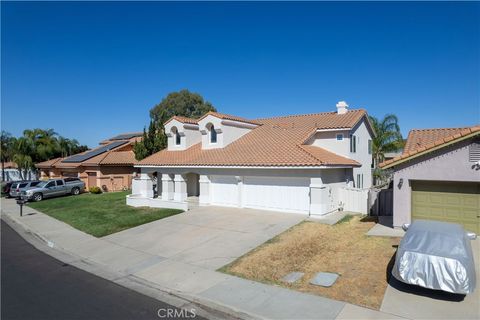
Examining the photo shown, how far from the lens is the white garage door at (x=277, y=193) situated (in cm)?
1753

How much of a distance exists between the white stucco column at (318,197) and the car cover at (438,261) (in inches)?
323

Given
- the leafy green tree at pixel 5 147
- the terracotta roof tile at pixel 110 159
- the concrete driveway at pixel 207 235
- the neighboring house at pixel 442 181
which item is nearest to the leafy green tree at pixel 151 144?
the terracotta roof tile at pixel 110 159

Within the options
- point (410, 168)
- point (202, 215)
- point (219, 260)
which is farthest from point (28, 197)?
point (410, 168)

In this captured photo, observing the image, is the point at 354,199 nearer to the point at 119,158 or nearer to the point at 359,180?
the point at 359,180

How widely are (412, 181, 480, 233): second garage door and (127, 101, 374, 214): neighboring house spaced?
435 centimetres

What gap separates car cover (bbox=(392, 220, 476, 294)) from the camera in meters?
6.99

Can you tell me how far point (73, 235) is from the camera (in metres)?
15.6

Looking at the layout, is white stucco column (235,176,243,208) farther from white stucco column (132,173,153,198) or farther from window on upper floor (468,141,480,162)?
window on upper floor (468,141,480,162)

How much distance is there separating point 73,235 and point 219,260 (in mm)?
8618

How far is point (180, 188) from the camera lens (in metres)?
22.8

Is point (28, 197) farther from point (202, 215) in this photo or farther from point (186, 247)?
point (186, 247)

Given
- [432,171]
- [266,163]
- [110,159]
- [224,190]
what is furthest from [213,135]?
[110,159]

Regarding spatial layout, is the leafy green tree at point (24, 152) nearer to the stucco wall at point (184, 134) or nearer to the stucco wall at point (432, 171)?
the stucco wall at point (184, 134)

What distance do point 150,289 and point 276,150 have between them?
40.8 feet
